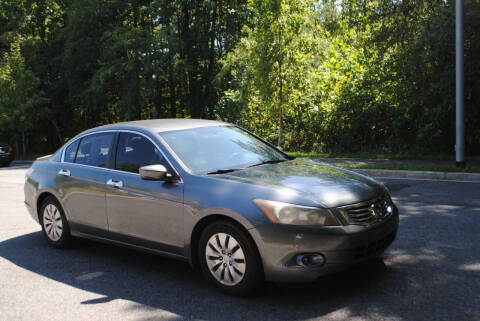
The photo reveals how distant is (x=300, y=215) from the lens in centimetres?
407

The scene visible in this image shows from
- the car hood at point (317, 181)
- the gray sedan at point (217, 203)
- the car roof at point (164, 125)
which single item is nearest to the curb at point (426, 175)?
the gray sedan at point (217, 203)

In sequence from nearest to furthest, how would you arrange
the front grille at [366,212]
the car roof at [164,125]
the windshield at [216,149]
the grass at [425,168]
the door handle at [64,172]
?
the front grille at [366,212] → the windshield at [216,149] → the car roof at [164,125] → the door handle at [64,172] → the grass at [425,168]

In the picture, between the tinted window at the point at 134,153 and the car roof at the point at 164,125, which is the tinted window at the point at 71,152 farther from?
the tinted window at the point at 134,153

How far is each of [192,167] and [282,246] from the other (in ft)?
4.49

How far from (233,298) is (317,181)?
131 cm

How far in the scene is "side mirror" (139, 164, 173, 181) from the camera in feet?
15.8

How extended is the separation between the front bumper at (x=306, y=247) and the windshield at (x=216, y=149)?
3.71ft

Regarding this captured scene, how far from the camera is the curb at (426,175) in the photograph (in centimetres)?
1091

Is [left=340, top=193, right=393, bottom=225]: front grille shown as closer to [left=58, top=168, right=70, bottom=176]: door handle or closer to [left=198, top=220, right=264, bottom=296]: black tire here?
[left=198, top=220, right=264, bottom=296]: black tire

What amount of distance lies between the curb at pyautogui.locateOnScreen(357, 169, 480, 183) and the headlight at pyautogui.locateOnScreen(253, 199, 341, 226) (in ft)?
26.0

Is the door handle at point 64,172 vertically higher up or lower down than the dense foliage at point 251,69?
lower down

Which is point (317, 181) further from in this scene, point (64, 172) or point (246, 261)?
point (64, 172)

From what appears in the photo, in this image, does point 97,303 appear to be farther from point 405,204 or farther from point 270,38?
point 270,38

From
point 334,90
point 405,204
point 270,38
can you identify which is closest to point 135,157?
point 405,204
